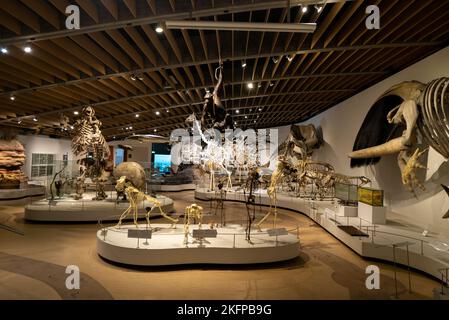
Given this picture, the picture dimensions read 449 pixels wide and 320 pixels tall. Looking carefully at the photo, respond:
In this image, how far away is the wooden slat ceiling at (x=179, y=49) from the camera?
4.43 m

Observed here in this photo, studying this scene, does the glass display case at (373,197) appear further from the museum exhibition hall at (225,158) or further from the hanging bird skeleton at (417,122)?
the hanging bird skeleton at (417,122)

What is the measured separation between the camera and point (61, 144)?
1568cm

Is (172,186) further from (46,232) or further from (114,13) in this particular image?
(114,13)

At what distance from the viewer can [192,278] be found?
3.94 m

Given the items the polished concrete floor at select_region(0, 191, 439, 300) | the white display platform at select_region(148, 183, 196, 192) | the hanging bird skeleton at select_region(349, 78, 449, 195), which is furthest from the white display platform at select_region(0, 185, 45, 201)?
the hanging bird skeleton at select_region(349, 78, 449, 195)

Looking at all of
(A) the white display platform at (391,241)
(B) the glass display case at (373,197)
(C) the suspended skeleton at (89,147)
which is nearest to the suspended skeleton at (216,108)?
(A) the white display platform at (391,241)

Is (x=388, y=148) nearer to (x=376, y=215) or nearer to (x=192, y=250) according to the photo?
(x=376, y=215)

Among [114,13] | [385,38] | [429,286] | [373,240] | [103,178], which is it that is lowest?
[429,286]

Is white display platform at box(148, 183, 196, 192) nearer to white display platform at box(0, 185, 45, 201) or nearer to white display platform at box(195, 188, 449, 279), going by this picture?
white display platform at box(0, 185, 45, 201)

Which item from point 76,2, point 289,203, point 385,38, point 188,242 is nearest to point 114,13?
point 76,2

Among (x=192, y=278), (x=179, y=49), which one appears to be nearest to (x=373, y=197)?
(x=192, y=278)

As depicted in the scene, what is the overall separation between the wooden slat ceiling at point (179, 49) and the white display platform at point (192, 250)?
3.46 m

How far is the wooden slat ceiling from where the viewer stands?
4.43 m

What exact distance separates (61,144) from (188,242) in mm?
14381
